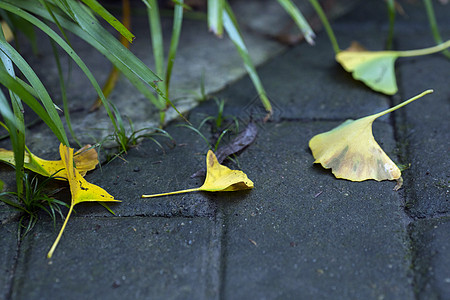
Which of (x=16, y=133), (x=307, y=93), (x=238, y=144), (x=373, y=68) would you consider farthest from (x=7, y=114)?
(x=373, y=68)

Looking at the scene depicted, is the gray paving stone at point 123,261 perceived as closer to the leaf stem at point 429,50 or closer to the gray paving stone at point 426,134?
the gray paving stone at point 426,134

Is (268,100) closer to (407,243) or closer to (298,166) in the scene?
(298,166)

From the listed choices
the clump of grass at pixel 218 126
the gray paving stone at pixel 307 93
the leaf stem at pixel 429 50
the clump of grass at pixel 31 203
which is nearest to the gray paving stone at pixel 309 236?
the clump of grass at pixel 218 126

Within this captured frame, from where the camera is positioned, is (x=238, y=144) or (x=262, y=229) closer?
(x=262, y=229)

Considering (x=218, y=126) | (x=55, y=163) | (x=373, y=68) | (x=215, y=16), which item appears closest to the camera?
(x=55, y=163)

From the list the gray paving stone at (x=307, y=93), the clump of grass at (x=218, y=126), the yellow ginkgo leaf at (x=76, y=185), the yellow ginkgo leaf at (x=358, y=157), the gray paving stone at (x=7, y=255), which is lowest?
the gray paving stone at (x=307, y=93)

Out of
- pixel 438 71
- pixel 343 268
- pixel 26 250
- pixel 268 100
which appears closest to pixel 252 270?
pixel 343 268

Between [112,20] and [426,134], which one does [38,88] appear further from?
[426,134]
